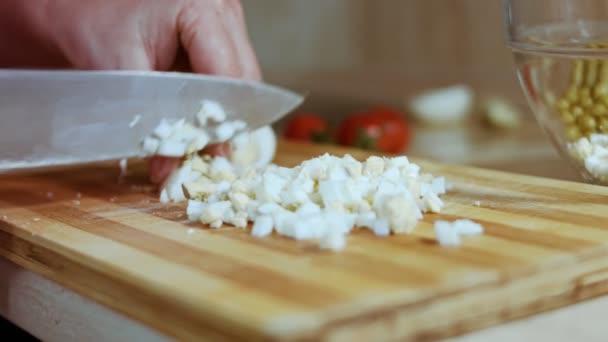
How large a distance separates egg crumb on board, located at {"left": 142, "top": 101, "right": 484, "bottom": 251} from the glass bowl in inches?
7.6

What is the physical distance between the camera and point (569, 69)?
1.21 m

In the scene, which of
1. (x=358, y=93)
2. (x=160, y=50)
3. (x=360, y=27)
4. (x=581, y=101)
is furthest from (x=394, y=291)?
(x=360, y=27)

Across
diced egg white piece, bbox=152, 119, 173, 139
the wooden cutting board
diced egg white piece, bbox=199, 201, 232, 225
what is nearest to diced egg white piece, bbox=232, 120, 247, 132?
diced egg white piece, bbox=152, 119, 173, 139

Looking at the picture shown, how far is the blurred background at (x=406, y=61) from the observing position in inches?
89.6

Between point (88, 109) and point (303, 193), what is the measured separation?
0.37m

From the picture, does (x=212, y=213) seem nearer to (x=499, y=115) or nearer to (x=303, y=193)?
(x=303, y=193)

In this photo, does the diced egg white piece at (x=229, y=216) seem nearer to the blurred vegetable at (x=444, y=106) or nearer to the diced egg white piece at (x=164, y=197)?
the diced egg white piece at (x=164, y=197)

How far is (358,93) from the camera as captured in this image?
306cm

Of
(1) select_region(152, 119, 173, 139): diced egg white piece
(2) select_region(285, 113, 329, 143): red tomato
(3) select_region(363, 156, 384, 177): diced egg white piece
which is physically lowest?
(2) select_region(285, 113, 329, 143): red tomato

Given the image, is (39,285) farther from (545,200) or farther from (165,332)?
(545,200)

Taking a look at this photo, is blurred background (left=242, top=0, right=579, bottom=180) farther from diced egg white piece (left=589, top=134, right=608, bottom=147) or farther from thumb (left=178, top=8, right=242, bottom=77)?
thumb (left=178, top=8, right=242, bottom=77)

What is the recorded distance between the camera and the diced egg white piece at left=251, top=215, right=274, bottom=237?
972mm

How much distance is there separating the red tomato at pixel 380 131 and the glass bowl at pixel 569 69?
1009 millimetres

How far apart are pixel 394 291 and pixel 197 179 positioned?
1.76ft
